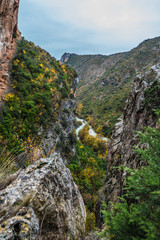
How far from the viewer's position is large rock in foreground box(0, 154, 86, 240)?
279 cm

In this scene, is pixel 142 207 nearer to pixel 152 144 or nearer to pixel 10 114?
pixel 152 144

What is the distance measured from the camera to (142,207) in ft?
7.27

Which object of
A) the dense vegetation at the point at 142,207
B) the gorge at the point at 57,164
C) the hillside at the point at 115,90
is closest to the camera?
the dense vegetation at the point at 142,207

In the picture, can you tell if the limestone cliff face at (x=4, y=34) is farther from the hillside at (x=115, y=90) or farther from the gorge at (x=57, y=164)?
the hillside at (x=115, y=90)

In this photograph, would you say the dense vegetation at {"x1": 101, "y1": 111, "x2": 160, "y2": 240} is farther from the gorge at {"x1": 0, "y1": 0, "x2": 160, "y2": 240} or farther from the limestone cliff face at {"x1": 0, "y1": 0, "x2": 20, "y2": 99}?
the limestone cliff face at {"x1": 0, "y1": 0, "x2": 20, "y2": 99}

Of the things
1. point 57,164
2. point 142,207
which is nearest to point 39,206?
point 57,164

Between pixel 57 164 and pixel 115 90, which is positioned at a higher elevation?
pixel 115 90

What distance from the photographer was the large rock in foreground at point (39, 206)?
279 centimetres

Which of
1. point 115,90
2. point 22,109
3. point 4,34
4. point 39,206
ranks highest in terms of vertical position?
point 115,90

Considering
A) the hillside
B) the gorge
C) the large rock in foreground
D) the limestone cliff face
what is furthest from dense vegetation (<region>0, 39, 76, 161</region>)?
the hillside

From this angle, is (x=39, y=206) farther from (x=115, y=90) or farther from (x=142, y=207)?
(x=115, y=90)

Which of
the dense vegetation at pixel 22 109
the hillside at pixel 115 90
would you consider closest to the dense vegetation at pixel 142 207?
the dense vegetation at pixel 22 109

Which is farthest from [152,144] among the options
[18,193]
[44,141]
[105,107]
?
[105,107]

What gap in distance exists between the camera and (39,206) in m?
3.58
